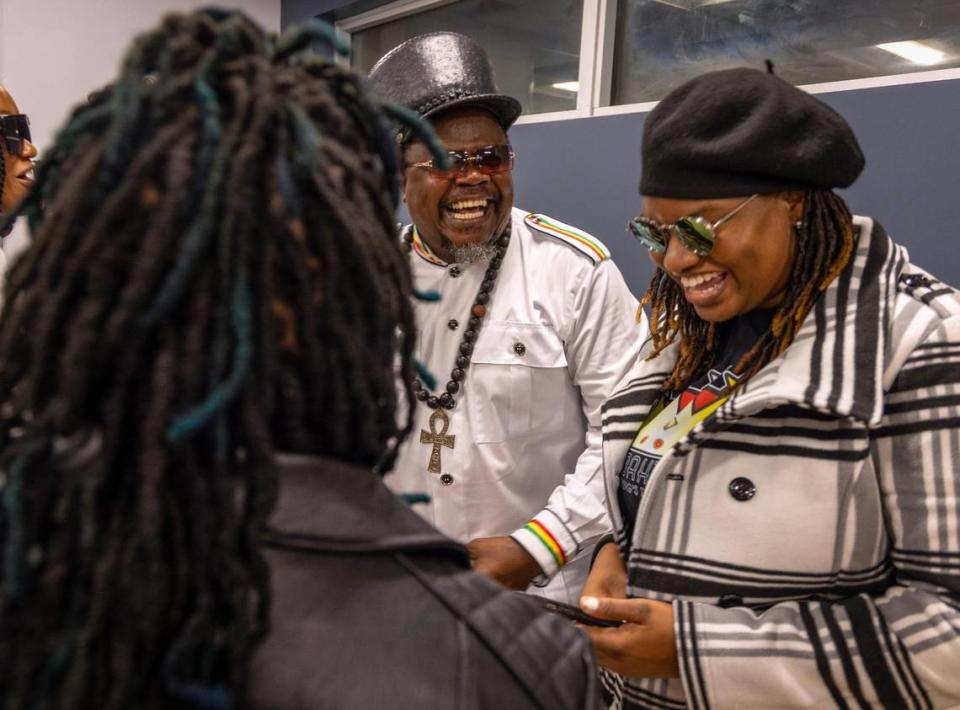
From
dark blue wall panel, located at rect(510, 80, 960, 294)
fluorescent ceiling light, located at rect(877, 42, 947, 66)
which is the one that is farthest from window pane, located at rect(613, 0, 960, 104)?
dark blue wall panel, located at rect(510, 80, 960, 294)

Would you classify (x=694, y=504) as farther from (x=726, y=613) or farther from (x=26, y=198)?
→ (x=26, y=198)

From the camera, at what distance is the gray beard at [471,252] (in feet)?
5.59

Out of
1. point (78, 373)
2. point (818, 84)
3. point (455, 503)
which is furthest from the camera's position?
point (818, 84)

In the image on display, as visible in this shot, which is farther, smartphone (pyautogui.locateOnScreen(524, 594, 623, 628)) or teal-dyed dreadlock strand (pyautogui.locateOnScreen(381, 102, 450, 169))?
smartphone (pyautogui.locateOnScreen(524, 594, 623, 628))

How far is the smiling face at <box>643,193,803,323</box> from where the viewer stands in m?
1.05

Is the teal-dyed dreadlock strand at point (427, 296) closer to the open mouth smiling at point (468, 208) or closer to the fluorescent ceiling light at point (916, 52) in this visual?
the open mouth smiling at point (468, 208)

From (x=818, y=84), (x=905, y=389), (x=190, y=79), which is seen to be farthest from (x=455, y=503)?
(x=818, y=84)

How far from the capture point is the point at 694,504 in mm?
1076

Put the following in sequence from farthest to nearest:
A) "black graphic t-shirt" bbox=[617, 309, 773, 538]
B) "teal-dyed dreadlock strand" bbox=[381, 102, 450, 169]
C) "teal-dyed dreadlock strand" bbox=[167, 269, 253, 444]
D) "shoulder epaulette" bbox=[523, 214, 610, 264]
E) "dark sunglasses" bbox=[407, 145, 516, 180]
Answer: "shoulder epaulette" bbox=[523, 214, 610, 264] → "dark sunglasses" bbox=[407, 145, 516, 180] → "black graphic t-shirt" bbox=[617, 309, 773, 538] → "teal-dyed dreadlock strand" bbox=[381, 102, 450, 169] → "teal-dyed dreadlock strand" bbox=[167, 269, 253, 444]

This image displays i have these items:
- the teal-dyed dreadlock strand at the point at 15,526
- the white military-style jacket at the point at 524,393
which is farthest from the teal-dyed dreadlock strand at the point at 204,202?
the white military-style jacket at the point at 524,393

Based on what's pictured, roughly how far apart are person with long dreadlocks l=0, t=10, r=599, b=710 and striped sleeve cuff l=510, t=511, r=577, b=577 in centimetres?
101

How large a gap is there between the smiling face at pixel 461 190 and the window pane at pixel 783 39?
3.23 feet

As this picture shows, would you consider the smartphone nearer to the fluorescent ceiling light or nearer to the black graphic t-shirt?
the black graphic t-shirt

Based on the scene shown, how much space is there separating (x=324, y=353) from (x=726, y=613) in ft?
2.50
